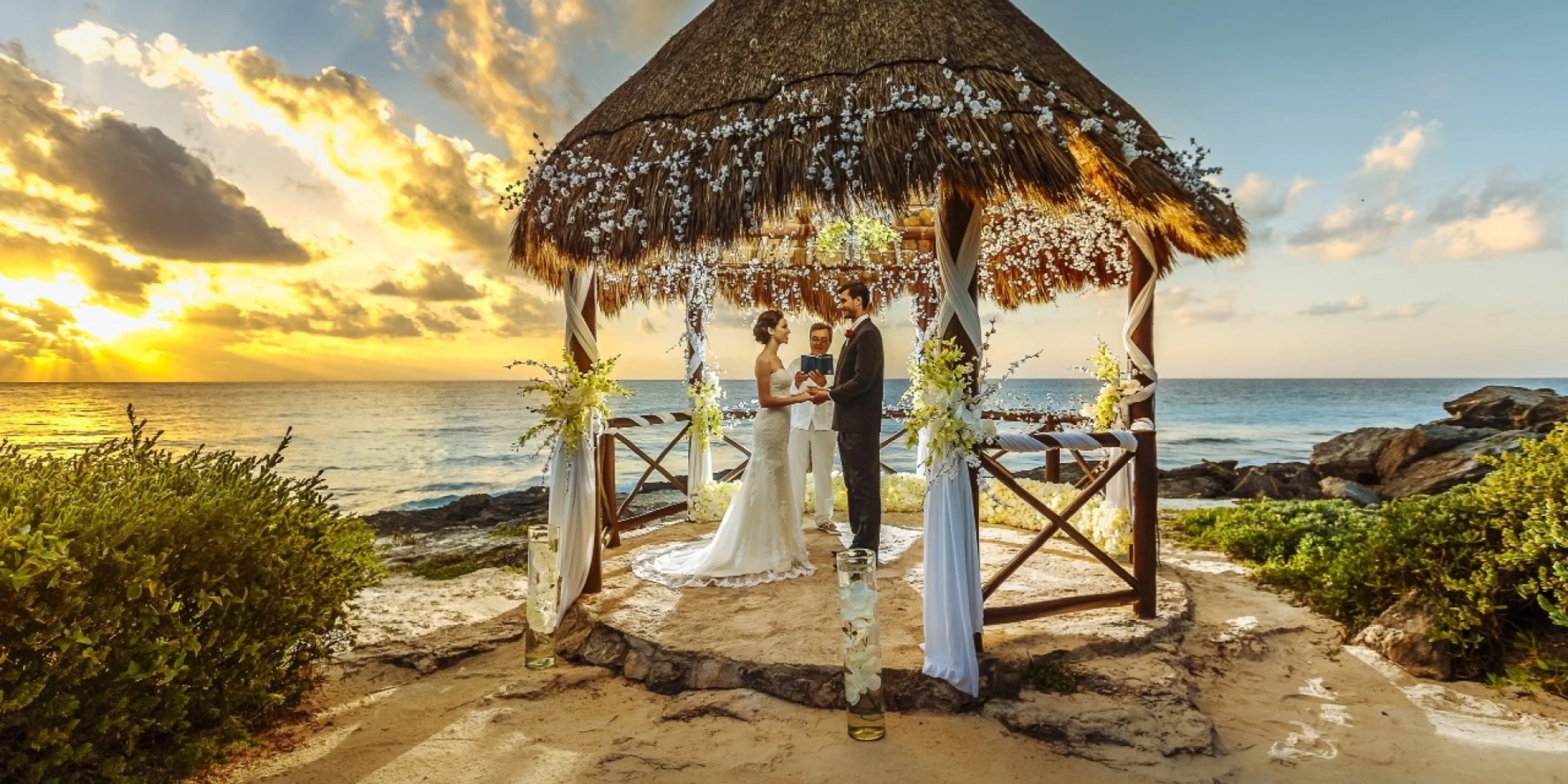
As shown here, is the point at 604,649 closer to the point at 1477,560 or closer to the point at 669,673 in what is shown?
the point at 669,673

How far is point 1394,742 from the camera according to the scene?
3.37 m

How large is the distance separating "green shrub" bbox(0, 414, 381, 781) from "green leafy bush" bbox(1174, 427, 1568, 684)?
5.88 m

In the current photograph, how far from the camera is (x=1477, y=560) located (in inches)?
163

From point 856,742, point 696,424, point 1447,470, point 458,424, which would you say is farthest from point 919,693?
point 458,424

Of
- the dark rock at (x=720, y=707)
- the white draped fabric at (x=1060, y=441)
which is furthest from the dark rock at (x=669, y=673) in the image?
the white draped fabric at (x=1060, y=441)

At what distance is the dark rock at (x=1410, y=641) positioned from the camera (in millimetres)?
4059

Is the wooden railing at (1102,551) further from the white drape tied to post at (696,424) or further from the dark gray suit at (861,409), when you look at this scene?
the white drape tied to post at (696,424)

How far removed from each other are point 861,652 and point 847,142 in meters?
2.51

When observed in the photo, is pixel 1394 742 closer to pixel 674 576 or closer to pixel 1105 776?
pixel 1105 776

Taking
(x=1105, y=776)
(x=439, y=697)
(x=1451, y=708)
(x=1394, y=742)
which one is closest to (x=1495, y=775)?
(x=1394, y=742)

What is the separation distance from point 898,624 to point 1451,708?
2.70 m

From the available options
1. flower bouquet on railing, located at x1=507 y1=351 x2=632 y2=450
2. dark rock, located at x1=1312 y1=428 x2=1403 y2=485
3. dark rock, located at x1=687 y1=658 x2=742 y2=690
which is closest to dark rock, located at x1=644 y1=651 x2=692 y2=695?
dark rock, located at x1=687 y1=658 x2=742 y2=690


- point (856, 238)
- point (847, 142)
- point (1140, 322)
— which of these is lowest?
point (1140, 322)

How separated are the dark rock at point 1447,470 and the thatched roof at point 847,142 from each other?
30.9 ft
